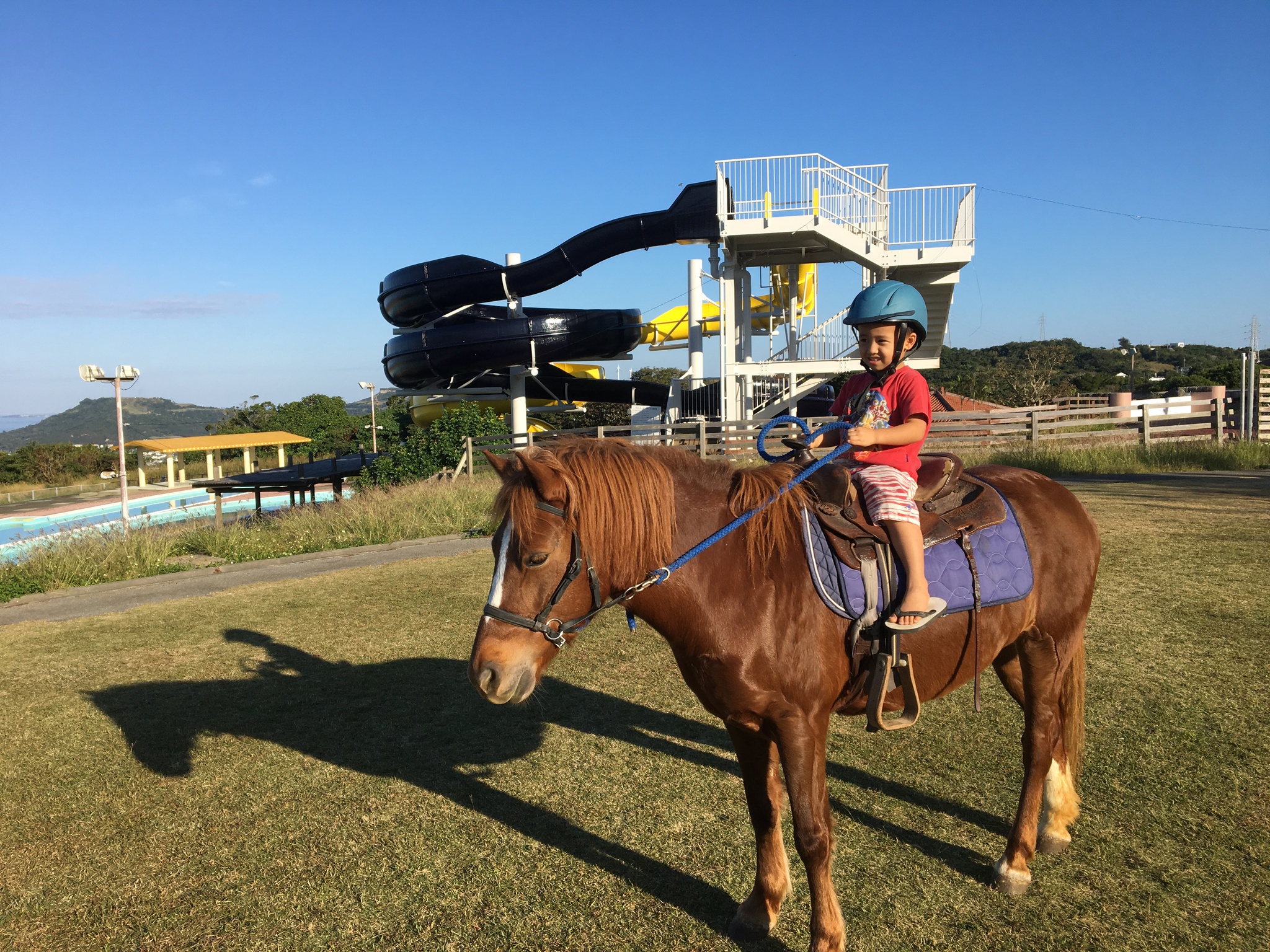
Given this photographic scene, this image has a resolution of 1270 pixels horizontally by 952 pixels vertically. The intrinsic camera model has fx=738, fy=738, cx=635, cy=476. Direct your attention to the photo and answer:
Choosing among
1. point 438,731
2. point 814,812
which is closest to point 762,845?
point 814,812

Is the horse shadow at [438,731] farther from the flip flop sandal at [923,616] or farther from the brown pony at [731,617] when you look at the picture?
the flip flop sandal at [923,616]

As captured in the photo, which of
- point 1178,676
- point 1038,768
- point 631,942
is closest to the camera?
point 631,942

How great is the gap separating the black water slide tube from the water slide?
0.08ft

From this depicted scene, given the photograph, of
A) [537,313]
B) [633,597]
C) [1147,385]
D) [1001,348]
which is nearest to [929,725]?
[633,597]

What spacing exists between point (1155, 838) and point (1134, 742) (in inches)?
42.2

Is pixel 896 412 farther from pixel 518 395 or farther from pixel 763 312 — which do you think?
pixel 763 312

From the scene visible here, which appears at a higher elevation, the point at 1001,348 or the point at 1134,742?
the point at 1001,348

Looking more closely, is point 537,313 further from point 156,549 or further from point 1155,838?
point 1155,838

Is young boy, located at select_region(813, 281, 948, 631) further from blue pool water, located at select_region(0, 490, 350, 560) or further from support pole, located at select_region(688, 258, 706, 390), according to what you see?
support pole, located at select_region(688, 258, 706, 390)

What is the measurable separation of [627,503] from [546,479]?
299 mm

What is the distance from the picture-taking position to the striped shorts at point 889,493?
2.76 metres

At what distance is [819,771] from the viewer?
2.56m

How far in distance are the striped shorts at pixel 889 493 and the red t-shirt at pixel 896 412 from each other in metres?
0.06

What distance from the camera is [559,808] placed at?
3896 mm
